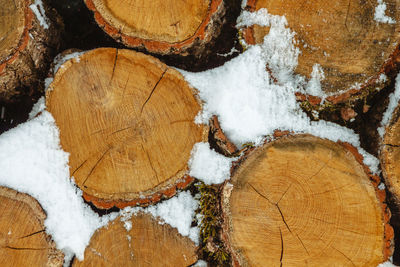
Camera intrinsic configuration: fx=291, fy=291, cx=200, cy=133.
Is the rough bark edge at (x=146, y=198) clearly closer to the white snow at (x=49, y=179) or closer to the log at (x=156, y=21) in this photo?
the white snow at (x=49, y=179)

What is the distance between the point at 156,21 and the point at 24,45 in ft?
2.23

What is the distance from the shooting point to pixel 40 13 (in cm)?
155

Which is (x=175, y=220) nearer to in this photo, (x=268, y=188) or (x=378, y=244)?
(x=268, y=188)

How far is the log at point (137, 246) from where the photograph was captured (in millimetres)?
1441

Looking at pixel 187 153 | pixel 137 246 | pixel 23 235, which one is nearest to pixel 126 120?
pixel 187 153

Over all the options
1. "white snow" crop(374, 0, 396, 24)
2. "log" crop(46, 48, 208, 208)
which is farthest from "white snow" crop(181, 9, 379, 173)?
"white snow" crop(374, 0, 396, 24)

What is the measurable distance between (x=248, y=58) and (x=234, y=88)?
0.18 meters

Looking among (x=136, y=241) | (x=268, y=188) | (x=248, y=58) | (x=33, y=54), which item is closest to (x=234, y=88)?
(x=248, y=58)

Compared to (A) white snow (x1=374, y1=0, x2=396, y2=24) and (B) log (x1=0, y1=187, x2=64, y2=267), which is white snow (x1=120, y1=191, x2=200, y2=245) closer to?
(B) log (x1=0, y1=187, x2=64, y2=267)

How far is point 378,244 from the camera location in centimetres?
137

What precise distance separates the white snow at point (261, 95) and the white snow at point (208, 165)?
15 centimetres

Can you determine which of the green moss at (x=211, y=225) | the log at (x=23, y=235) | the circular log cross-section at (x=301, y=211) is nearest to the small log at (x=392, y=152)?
the circular log cross-section at (x=301, y=211)

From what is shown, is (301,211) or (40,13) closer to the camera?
(301,211)

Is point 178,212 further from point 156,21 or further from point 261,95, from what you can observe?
point 156,21
